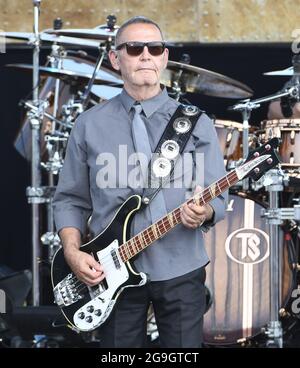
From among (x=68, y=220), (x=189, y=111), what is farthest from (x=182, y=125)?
(x=68, y=220)

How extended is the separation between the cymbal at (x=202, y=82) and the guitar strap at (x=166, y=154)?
2.11 meters

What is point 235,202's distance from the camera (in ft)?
20.0

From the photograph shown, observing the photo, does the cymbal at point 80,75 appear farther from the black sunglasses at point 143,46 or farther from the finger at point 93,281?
the finger at point 93,281

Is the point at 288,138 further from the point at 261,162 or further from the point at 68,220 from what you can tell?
the point at 68,220

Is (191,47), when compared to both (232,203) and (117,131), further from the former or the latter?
(117,131)

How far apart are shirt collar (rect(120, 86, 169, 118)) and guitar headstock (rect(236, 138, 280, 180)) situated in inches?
17.7

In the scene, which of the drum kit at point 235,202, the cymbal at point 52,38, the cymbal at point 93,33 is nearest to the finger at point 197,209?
the drum kit at point 235,202

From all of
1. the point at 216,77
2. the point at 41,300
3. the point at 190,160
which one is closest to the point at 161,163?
the point at 190,160

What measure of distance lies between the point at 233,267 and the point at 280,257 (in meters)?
0.31

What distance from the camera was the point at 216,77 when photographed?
6020 millimetres

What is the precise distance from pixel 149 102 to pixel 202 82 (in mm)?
2298

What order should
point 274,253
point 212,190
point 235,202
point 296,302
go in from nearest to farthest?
point 212,190
point 274,253
point 296,302
point 235,202

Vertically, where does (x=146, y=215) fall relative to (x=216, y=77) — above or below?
below

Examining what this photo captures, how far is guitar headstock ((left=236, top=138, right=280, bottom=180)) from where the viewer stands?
3924 mm
